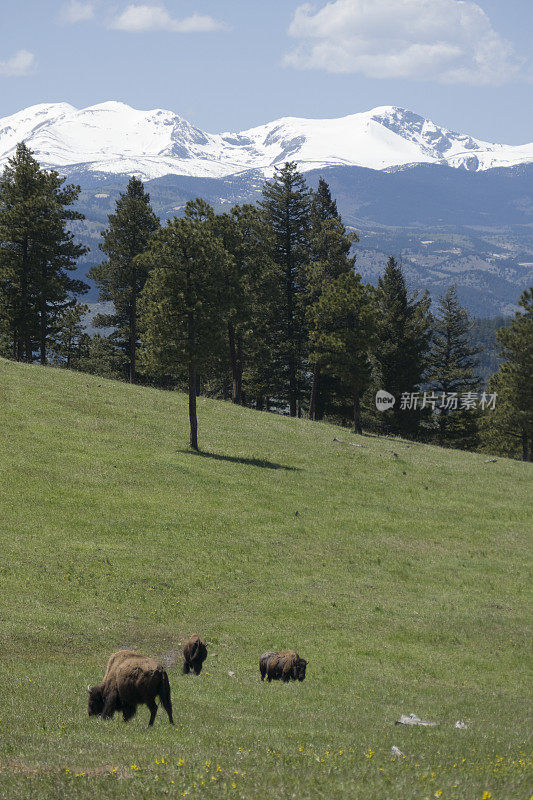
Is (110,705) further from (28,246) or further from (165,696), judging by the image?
(28,246)

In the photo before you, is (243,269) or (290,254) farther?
Answer: (290,254)

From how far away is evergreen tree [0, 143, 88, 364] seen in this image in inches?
2327

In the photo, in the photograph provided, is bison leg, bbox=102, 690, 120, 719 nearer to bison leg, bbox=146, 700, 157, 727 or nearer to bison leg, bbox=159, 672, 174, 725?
bison leg, bbox=146, 700, 157, 727

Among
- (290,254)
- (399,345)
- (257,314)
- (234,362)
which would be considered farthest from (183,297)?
(399,345)

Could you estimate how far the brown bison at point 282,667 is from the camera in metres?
18.2

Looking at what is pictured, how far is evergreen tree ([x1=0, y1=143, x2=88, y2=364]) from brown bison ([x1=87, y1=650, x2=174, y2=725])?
5117 centimetres

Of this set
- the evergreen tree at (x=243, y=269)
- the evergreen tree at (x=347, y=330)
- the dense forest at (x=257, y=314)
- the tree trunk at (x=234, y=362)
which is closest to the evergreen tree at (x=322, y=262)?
the dense forest at (x=257, y=314)

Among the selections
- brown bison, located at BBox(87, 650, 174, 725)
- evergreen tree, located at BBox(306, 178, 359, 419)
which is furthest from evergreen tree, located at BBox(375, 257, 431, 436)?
brown bison, located at BBox(87, 650, 174, 725)

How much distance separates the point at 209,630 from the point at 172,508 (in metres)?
11.4

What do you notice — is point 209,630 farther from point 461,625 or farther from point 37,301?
point 37,301

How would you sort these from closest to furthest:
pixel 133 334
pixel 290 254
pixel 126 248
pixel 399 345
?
pixel 126 248
pixel 133 334
pixel 290 254
pixel 399 345

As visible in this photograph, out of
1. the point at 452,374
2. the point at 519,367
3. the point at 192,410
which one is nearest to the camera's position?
the point at 192,410

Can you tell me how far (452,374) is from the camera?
280ft

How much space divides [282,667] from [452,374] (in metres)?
71.8
